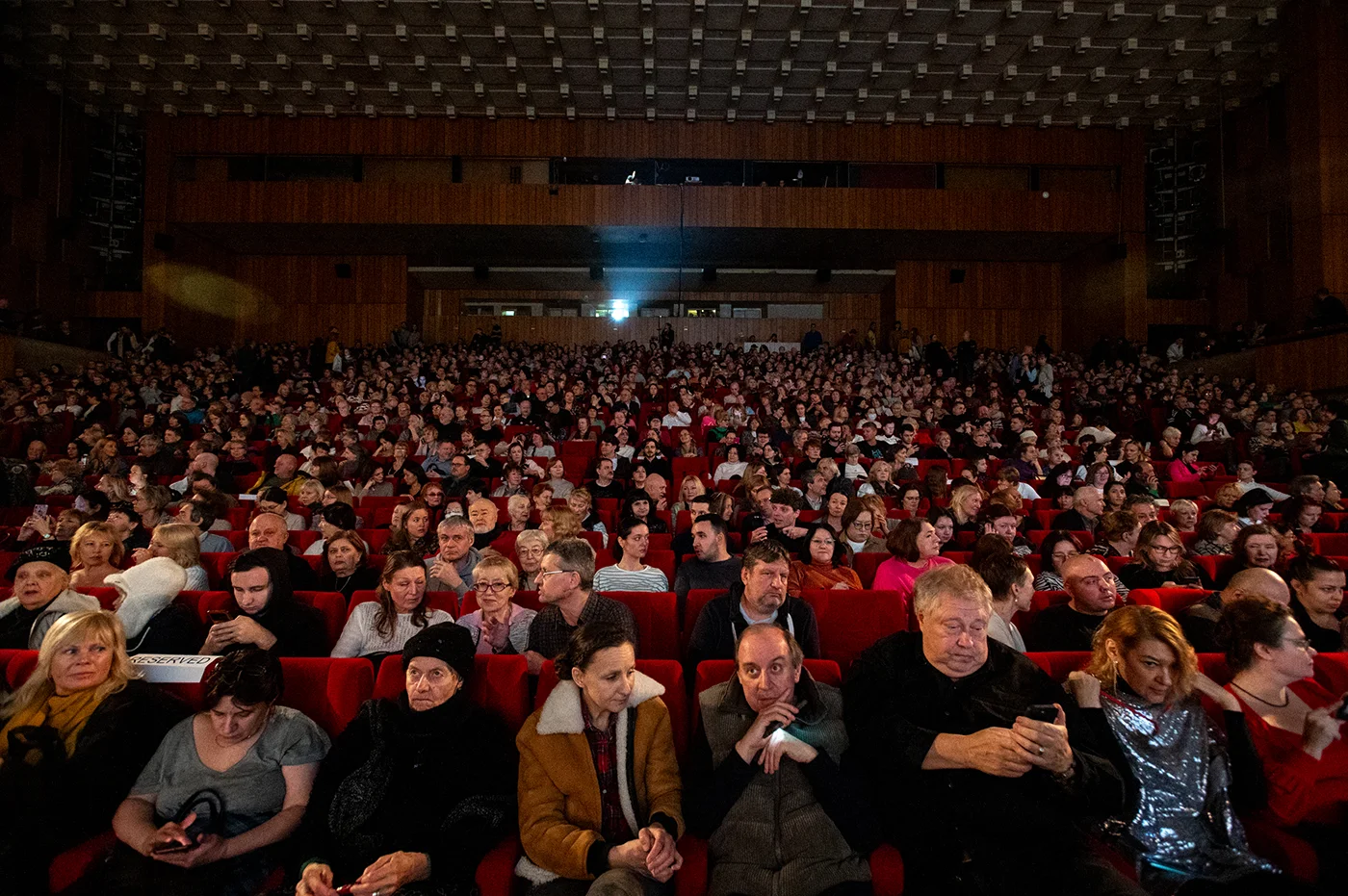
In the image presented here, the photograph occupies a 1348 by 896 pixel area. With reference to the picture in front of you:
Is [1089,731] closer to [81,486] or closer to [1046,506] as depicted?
[1046,506]

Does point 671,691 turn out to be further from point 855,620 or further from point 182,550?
point 182,550

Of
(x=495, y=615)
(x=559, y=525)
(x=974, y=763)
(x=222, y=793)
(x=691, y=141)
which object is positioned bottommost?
(x=222, y=793)

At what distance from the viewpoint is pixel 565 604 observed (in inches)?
85.5

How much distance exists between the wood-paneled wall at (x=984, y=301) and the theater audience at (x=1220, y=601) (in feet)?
36.2

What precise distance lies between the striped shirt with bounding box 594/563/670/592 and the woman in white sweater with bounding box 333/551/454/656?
26.9 inches

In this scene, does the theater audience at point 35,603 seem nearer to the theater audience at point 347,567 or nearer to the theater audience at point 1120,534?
the theater audience at point 347,567

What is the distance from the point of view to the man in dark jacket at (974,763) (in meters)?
1.45

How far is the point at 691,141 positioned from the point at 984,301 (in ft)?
18.5

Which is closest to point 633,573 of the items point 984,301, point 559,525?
point 559,525

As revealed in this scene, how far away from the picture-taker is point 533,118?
11.1 meters

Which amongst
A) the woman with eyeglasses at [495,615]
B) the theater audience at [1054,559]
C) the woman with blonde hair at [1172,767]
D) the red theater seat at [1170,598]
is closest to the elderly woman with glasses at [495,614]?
the woman with eyeglasses at [495,615]

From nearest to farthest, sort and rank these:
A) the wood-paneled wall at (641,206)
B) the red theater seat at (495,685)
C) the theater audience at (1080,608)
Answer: the red theater seat at (495,685), the theater audience at (1080,608), the wood-paneled wall at (641,206)

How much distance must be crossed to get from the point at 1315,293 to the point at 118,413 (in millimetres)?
12477

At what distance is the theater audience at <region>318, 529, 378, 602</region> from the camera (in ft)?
8.71
